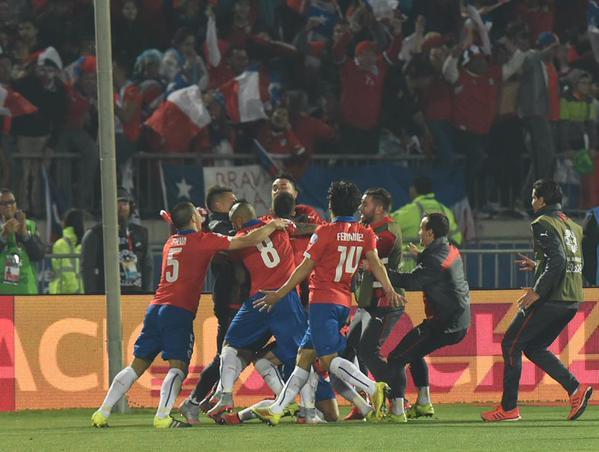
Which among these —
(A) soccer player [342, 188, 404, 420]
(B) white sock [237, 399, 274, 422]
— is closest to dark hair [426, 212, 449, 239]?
(A) soccer player [342, 188, 404, 420]

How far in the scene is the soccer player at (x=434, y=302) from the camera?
14.3 meters

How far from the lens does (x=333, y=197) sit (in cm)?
1340

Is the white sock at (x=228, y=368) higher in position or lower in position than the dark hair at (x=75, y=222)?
lower

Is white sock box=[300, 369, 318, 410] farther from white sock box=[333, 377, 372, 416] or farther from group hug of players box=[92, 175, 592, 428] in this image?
white sock box=[333, 377, 372, 416]

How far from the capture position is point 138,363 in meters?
13.8

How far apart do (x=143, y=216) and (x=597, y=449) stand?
436 inches

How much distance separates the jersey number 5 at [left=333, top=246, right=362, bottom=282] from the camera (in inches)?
525

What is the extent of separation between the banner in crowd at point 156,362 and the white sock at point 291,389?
3191mm

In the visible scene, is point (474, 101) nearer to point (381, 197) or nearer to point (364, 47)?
point (364, 47)

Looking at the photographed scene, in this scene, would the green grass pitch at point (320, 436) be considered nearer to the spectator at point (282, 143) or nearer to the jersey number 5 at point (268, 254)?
the jersey number 5 at point (268, 254)

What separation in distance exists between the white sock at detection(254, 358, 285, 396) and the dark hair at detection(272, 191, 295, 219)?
4.27 feet

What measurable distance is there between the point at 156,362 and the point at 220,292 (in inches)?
92.8

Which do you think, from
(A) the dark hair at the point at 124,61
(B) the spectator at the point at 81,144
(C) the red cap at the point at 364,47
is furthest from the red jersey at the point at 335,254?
(C) the red cap at the point at 364,47

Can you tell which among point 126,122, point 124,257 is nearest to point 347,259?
point 124,257
